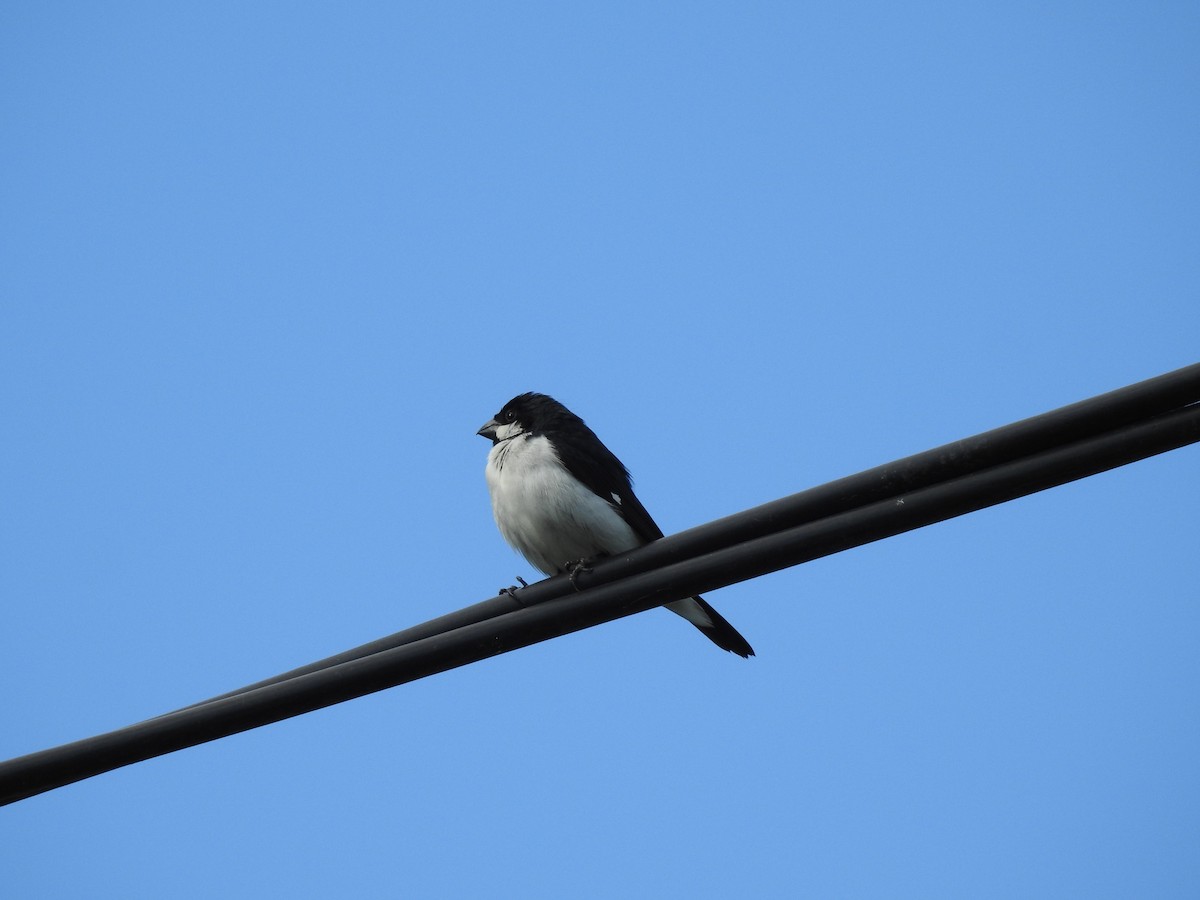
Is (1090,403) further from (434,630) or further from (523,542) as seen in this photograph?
(523,542)

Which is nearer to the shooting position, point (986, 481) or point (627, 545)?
point (986, 481)

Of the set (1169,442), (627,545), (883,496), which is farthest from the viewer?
(627,545)

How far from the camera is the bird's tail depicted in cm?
567

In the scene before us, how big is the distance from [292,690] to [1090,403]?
2256 millimetres

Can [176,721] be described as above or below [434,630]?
below

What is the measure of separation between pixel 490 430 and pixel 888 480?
3.93 metres

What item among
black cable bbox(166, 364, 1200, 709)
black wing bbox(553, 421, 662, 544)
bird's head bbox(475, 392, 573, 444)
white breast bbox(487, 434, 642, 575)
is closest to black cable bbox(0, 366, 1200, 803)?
black cable bbox(166, 364, 1200, 709)

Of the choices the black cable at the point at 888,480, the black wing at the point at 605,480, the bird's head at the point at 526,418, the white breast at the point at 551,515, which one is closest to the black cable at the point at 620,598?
the black cable at the point at 888,480

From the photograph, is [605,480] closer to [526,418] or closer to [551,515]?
[551,515]

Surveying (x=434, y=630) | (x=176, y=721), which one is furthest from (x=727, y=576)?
(x=176, y=721)

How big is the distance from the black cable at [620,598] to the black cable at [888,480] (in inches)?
0.5

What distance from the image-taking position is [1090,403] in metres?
2.99

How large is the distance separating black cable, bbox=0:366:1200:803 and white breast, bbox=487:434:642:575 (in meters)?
1.93

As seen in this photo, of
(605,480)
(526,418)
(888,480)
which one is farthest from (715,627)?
(888,480)
